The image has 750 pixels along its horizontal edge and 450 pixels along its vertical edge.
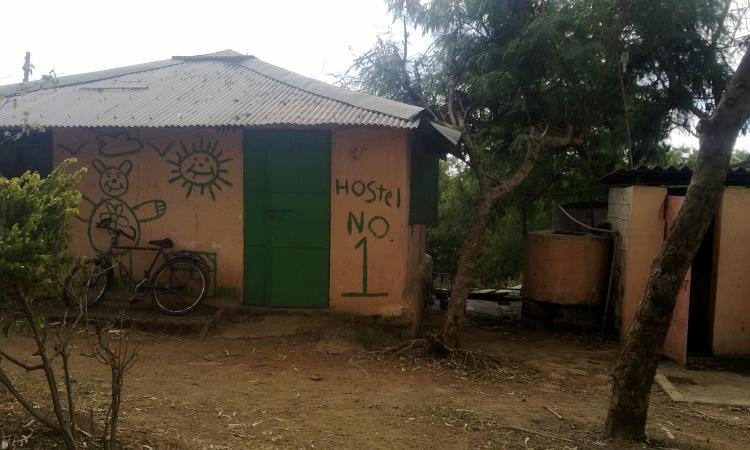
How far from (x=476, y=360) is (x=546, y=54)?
5262 millimetres

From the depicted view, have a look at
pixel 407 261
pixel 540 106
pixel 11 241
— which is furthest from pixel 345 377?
pixel 540 106

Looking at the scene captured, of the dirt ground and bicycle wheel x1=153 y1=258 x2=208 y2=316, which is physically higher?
bicycle wheel x1=153 y1=258 x2=208 y2=316

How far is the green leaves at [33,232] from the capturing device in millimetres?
2732

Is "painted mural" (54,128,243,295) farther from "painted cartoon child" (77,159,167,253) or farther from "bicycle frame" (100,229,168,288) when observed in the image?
"bicycle frame" (100,229,168,288)

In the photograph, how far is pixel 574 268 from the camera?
28.3 feet

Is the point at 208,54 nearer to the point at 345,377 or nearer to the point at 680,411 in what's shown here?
the point at 345,377

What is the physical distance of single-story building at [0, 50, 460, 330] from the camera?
22.9ft

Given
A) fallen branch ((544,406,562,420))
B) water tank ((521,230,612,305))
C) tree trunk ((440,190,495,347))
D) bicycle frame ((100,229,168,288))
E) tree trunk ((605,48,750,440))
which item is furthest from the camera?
water tank ((521,230,612,305))

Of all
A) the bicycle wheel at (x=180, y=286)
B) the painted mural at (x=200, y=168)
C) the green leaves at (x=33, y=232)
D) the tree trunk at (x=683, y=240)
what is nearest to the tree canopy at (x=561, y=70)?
the painted mural at (x=200, y=168)

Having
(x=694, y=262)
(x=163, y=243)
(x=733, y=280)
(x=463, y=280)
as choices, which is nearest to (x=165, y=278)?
(x=163, y=243)

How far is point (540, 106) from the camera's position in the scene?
941 centimetres

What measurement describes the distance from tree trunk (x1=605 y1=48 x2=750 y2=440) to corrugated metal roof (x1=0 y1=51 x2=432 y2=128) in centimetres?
314

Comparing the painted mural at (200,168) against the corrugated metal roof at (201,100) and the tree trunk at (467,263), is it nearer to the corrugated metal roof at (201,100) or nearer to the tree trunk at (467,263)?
the corrugated metal roof at (201,100)

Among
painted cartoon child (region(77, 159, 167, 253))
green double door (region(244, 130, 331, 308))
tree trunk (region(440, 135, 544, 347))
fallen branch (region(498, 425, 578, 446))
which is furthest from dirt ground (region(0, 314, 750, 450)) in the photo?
painted cartoon child (region(77, 159, 167, 253))
